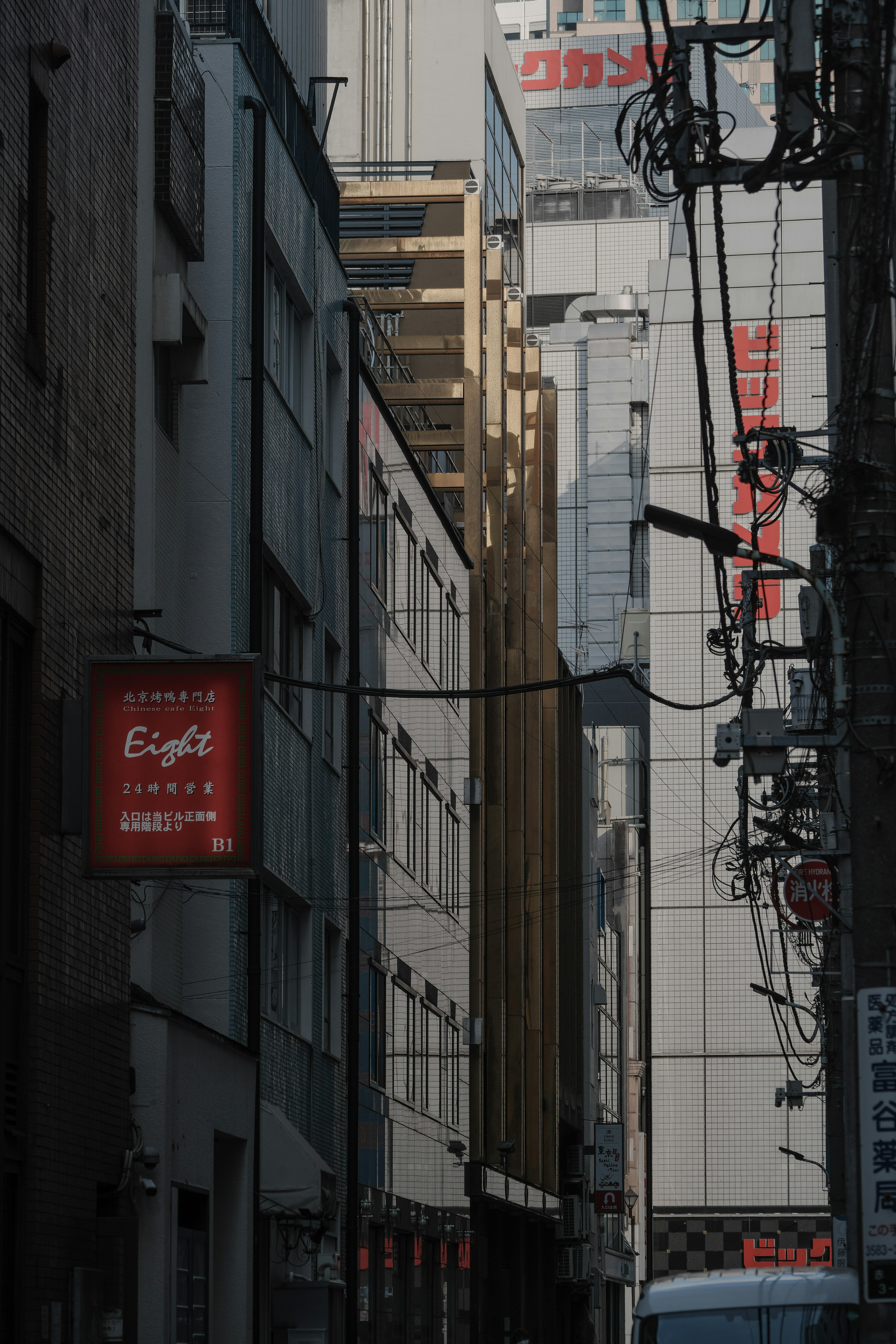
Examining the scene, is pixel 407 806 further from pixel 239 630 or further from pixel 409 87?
pixel 409 87

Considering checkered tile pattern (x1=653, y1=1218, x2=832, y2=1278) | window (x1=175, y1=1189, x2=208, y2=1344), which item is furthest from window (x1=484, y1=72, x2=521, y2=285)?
window (x1=175, y1=1189, x2=208, y2=1344)

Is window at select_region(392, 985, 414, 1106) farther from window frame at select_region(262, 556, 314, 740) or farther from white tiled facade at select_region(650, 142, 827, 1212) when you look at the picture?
white tiled facade at select_region(650, 142, 827, 1212)

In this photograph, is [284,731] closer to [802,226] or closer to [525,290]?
[802,226]

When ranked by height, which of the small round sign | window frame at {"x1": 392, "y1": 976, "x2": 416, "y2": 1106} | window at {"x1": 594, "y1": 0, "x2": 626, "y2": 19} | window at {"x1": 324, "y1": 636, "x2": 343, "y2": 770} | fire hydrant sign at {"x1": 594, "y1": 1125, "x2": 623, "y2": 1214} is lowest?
fire hydrant sign at {"x1": 594, "y1": 1125, "x2": 623, "y2": 1214}

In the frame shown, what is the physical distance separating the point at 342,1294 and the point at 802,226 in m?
39.2

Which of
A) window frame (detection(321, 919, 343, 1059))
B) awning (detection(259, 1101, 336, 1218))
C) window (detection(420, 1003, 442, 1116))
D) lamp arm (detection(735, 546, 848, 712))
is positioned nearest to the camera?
lamp arm (detection(735, 546, 848, 712))

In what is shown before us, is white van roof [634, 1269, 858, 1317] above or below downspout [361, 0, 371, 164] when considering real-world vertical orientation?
below

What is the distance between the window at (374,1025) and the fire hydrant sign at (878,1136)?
→ 58.2ft

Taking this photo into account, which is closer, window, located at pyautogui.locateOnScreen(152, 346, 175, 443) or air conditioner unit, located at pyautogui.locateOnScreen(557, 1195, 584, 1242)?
window, located at pyautogui.locateOnScreen(152, 346, 175, 443)

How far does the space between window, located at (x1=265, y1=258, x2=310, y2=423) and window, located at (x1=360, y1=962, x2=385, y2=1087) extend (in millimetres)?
8461

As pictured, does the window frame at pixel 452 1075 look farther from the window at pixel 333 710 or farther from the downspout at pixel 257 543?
the downspout at pixel 257 543

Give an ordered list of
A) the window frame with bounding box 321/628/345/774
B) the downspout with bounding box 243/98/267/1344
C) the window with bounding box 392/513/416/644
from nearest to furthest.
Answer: the downspout with bounding box 243/98/267/1344
the window frame with bounding box 321/628/345/774
the window with bounding box 392/513/416/644

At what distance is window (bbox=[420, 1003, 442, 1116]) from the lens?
34.1 metres

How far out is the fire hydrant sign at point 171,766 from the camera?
586 inches
